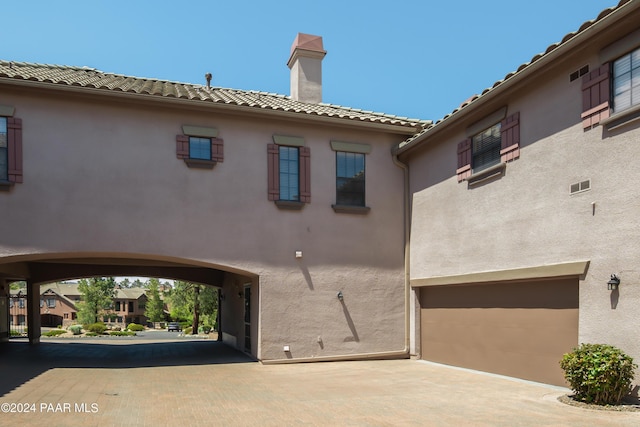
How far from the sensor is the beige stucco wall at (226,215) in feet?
41.1

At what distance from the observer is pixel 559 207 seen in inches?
384

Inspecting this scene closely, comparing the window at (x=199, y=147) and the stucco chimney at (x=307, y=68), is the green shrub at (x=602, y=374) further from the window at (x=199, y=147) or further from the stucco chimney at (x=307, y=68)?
the stucco chimney at (x=307, y=68)

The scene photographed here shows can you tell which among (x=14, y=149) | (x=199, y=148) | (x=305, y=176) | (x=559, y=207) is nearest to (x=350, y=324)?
(x=305, y=176)

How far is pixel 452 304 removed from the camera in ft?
43.6

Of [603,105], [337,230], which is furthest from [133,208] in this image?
[603,105]

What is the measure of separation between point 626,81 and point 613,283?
11.3 ft

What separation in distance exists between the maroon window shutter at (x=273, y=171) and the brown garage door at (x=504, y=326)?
518 cm

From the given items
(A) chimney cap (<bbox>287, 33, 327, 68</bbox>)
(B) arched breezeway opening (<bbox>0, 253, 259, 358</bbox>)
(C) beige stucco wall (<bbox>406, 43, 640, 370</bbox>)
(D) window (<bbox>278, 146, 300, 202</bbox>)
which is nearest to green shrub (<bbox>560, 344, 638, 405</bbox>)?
(C) beige stucco wall (<bbox>406, 43, 640, 370</bbox>)

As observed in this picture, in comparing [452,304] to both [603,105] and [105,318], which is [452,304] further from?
[105,318]

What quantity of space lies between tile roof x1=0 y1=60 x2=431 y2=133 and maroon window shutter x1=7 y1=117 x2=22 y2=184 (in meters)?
1.07

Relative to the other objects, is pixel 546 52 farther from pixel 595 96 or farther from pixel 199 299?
pixel 199 299

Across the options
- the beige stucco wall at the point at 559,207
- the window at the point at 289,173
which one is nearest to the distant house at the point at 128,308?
the window at the point at 289,173

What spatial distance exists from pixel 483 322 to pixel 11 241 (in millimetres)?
11487

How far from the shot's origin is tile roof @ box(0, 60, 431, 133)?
12.9 m
